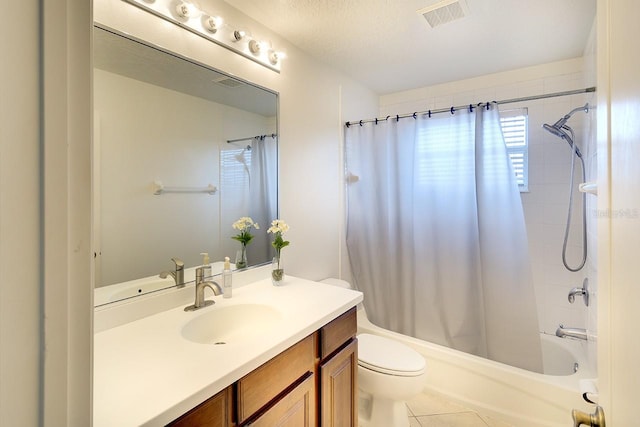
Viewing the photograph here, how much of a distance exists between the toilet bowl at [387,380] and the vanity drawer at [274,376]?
1.91ft

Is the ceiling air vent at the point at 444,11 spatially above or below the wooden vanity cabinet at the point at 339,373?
above

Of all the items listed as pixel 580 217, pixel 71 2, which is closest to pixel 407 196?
pixel 580 217

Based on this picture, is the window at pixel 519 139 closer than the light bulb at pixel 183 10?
No

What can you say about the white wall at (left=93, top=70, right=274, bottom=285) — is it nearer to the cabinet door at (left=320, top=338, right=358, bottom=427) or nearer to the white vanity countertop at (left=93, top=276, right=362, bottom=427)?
the white vanity countertop at (left=93, top=276, right=362, bottom=427)

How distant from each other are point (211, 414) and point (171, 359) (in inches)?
8.5

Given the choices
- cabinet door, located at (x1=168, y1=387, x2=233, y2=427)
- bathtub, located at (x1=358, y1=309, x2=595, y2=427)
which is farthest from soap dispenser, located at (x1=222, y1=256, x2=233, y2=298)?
bathtub, located at (x1=358, y1=309, x2=595, y2=427)

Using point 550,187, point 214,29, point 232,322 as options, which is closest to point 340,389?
point 232,322

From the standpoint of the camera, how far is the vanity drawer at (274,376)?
0.91 metres

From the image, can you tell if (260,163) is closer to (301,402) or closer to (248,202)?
(248,202)

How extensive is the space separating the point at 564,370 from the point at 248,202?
243 cm

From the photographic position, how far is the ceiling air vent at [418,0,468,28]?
5.18 feet

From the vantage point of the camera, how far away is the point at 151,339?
1043mm

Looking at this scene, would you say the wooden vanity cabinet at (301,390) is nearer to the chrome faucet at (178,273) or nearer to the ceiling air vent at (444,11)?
the chrome faucet at (178,273)

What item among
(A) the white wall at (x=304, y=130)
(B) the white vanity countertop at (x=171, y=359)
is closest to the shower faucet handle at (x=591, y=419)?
(B) the white vanity countertop at (x=171, y=359)
